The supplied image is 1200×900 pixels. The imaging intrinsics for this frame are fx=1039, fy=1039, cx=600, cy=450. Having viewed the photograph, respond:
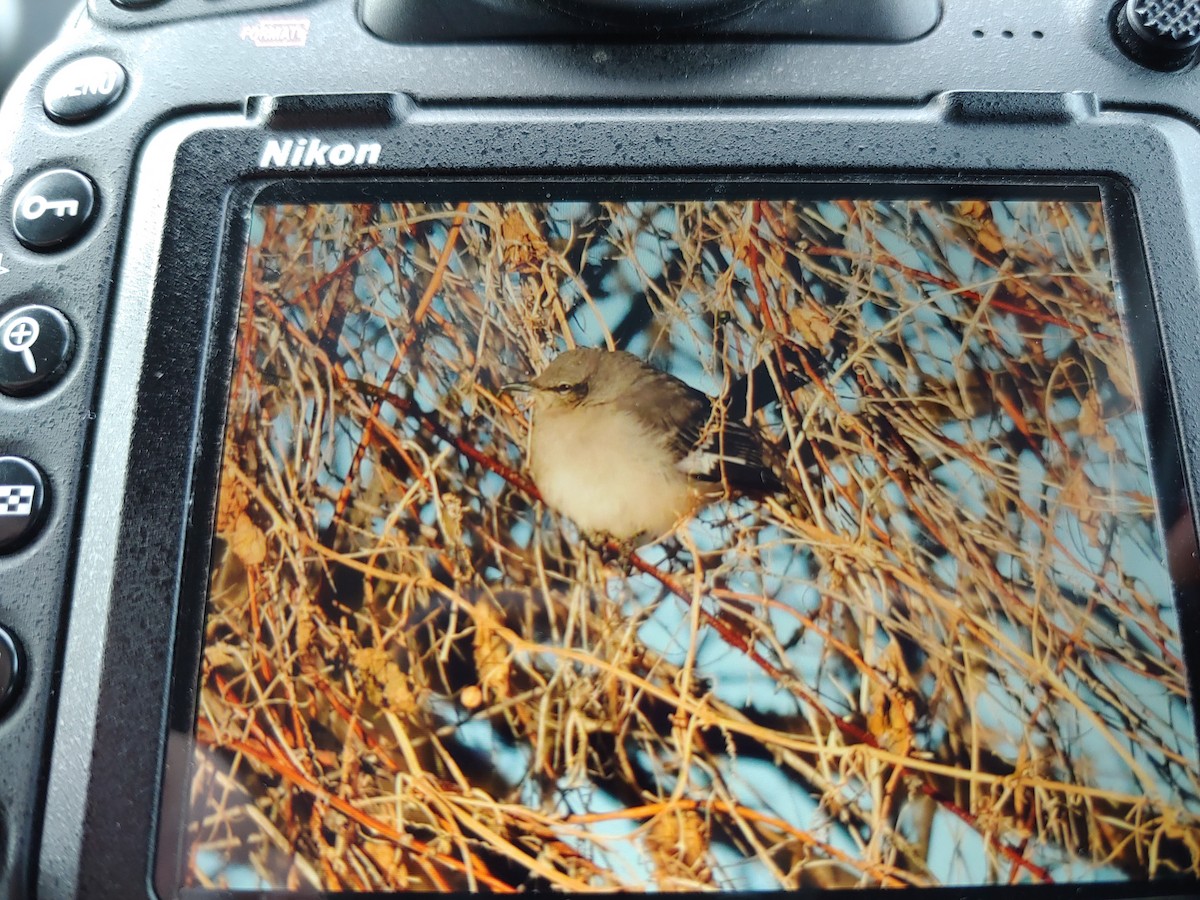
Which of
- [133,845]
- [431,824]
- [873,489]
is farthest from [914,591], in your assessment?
[133,845]

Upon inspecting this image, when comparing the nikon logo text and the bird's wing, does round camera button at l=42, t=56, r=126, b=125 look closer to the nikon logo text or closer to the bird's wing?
the nikon logo text

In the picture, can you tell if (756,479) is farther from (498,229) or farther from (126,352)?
(126,352)

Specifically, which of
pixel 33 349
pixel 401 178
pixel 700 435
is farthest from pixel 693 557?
pixel 33 349

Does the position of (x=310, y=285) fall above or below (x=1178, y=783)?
above

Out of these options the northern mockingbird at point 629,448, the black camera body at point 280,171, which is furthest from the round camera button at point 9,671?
Result: the northern mockingbird at point 629,448

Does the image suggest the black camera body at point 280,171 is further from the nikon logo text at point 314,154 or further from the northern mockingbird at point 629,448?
the northern mockingbird at point 629,448

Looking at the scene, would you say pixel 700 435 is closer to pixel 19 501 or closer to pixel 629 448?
pixel 629 448
